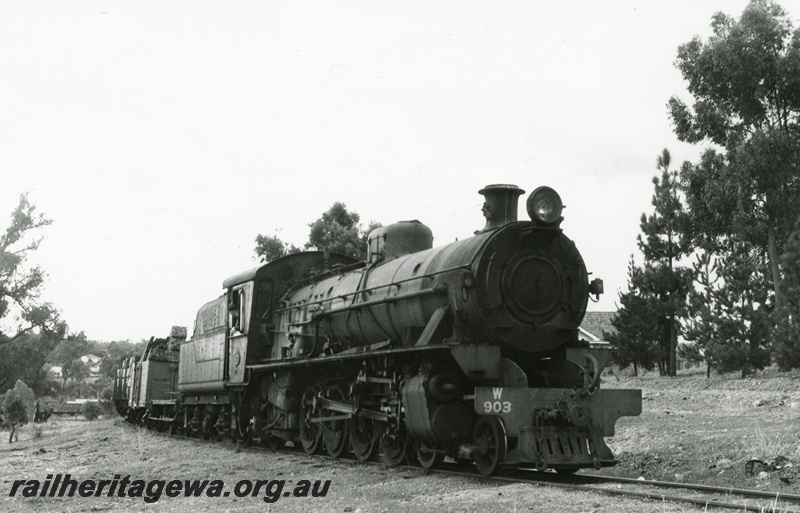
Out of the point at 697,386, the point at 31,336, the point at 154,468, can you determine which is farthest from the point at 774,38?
the point at 31,336

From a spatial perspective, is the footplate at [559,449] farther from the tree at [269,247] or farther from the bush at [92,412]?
the bush at [92,412]

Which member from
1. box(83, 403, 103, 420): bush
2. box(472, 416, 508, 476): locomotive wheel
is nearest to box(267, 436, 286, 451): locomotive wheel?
box(472, 416, 508, 476): locomotive wheel

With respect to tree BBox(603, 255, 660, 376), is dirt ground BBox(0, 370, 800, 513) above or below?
below

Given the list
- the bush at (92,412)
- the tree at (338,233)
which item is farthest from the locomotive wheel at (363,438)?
the bush at (92,412)

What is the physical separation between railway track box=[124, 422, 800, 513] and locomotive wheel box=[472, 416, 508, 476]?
153 mm

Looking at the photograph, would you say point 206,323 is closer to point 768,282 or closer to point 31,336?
point 768,282

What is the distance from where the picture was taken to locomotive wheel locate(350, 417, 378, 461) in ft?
42.7

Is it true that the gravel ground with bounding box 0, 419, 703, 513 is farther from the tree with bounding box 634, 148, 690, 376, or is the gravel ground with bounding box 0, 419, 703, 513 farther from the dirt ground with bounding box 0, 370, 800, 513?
the tree with bounding box 634, 148, 690, 376

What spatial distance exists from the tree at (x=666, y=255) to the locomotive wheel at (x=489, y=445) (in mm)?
21390

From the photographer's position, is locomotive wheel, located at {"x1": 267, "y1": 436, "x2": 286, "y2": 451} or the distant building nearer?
locomotive wheel, located at {"x1": 267, "y1": 436, "x2": 286, "y2": 451}

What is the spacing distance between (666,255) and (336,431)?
22.9 metres

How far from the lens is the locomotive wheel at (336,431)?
13805 millimetres

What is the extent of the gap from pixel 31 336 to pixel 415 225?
47.7 metres

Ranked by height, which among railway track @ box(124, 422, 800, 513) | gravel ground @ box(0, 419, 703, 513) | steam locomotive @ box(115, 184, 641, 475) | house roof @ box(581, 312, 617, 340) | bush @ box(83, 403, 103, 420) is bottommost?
bush @ box(83, 403, 103, 420)
